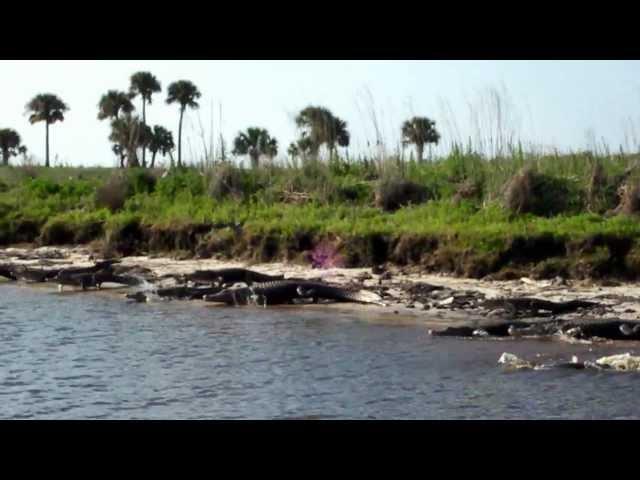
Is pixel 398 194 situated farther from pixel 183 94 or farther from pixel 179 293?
pixel 183 94

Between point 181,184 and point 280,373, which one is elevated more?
point 181,184

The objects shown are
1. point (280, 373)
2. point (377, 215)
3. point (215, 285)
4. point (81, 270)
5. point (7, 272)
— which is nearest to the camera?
point (280, 373)

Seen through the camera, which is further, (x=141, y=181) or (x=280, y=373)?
(x=141, y=181)

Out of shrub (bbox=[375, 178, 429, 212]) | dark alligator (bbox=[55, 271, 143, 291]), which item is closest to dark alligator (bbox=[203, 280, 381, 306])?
dark alligator (bbox=[55, 271, 143, 291])

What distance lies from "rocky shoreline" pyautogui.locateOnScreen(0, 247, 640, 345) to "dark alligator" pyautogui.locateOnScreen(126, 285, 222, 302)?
0.53 metres

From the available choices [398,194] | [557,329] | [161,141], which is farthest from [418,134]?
[161,141]

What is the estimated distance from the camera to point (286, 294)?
1291 centimetres

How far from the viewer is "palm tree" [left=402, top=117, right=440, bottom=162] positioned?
20406 mm

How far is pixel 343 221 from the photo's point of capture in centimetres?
1573

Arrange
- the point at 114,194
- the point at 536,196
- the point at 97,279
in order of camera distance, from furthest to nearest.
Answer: the point at 114,194, the point at 97,279, the point at 536,196

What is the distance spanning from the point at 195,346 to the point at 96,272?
6172 millimetres

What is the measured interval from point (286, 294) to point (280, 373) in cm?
431
